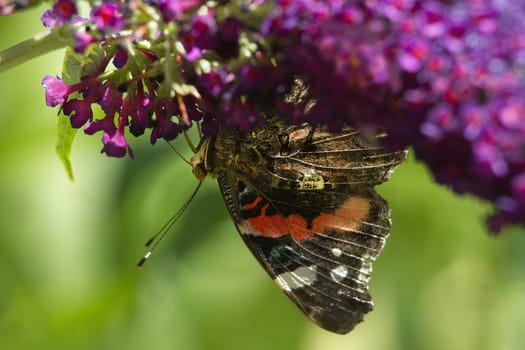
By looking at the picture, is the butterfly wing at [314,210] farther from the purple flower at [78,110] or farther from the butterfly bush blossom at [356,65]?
the butterfly bush blossom at [356,65]

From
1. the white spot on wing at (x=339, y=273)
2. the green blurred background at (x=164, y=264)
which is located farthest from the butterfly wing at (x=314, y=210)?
the green blurred background at (x=164, y=264)

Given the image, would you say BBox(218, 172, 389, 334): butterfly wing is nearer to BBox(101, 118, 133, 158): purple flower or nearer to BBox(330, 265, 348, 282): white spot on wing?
BBox(330, 265, 348, 282): white spot on wing

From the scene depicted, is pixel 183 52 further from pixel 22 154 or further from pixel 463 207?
pixel 463 207

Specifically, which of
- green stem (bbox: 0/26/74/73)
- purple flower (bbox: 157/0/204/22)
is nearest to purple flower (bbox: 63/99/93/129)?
green stem (bbox: 0/26/74/73)

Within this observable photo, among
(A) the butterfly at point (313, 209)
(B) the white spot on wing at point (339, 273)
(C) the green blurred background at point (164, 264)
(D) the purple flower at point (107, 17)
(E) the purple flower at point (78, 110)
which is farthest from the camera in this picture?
(C) the green blurred background at point (164, 264)

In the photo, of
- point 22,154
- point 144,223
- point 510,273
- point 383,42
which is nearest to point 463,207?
point 510,273

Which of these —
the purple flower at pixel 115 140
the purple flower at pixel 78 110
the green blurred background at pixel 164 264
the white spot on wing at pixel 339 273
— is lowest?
the green blurred background at pixel 164 264

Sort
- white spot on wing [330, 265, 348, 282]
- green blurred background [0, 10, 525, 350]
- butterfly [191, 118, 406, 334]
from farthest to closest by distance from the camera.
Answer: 1. green blurred background [0, 10, 525, 350]
2. white spot on wing [330, 265, 348, 282]
3. butterfly [191, 118, 406, 334]
